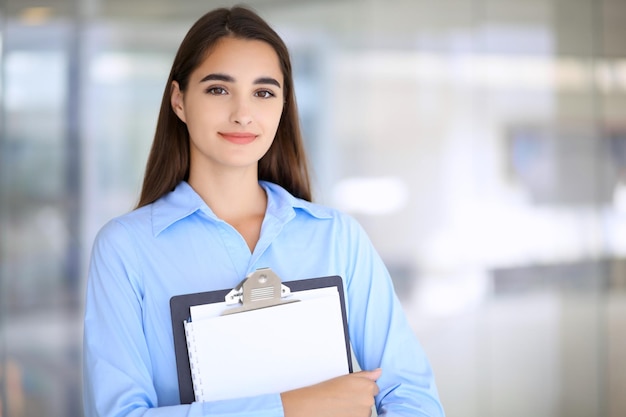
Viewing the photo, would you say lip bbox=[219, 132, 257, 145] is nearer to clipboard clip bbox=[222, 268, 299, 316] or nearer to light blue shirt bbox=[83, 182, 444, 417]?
light blue shirt bbox=[83, 182, 444, 417]

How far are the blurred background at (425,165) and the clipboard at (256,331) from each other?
260cm

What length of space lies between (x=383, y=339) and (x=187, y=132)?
62 centimetres

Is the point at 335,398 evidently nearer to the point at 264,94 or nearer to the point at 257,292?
the point at 257,292

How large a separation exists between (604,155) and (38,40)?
3265mm

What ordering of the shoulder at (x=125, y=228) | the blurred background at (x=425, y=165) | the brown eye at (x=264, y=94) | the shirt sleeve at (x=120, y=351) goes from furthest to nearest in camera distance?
the blurred background at (x=425, y=165) < the brown eye at (x=264, y=94) < the shoulder at (x=125, y=228) < the shirt sleeve at (x=120, y=351)

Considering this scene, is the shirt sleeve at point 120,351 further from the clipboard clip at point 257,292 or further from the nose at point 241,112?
the nose at point 241,112

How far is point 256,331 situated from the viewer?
1.44 m

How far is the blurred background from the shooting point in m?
3.84

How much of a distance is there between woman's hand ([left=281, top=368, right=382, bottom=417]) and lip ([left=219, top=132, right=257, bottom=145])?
490 mm

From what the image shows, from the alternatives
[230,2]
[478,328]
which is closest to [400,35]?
[230,2]

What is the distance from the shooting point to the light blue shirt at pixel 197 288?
1.42 meters

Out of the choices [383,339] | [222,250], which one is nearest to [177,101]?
[222,250]

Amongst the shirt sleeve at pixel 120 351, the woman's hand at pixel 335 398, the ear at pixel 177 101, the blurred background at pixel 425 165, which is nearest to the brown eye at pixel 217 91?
the ear at pixel 177 101

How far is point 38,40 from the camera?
3812mm
